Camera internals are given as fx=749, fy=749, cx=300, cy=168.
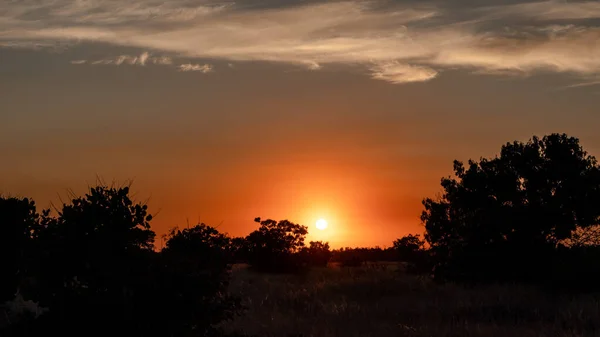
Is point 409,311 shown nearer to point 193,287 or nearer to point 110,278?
point 193,287

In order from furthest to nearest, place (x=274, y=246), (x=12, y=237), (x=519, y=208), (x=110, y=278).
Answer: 1. (x=274, y=246)
2. (x=519, y=208)
3. (x=12, y=237)
4. (x=110, y=278)

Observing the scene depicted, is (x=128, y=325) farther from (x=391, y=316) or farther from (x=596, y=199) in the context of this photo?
(x=596, y=199)

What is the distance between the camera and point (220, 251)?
39.4ft

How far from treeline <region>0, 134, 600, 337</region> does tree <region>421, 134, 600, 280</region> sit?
5 cm

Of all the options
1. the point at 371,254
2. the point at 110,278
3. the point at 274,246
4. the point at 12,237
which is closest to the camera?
the point at 110,278

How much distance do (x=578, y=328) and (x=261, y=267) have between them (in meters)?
Answer: 24.2

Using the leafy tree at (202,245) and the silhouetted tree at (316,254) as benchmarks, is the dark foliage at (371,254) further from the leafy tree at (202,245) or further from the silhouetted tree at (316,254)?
the leafy tree at (202,245)

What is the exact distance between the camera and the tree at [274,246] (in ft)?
131

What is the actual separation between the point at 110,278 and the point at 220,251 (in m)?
1.82

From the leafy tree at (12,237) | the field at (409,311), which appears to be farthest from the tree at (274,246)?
the leafy tree at (12,237)

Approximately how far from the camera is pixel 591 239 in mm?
31844

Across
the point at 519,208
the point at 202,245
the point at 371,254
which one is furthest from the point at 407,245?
the point at 202,245

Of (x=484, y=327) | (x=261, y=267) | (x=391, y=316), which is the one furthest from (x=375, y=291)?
(x=261, y=267)

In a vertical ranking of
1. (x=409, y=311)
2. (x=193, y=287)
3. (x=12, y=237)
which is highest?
(x=12, y=237)
